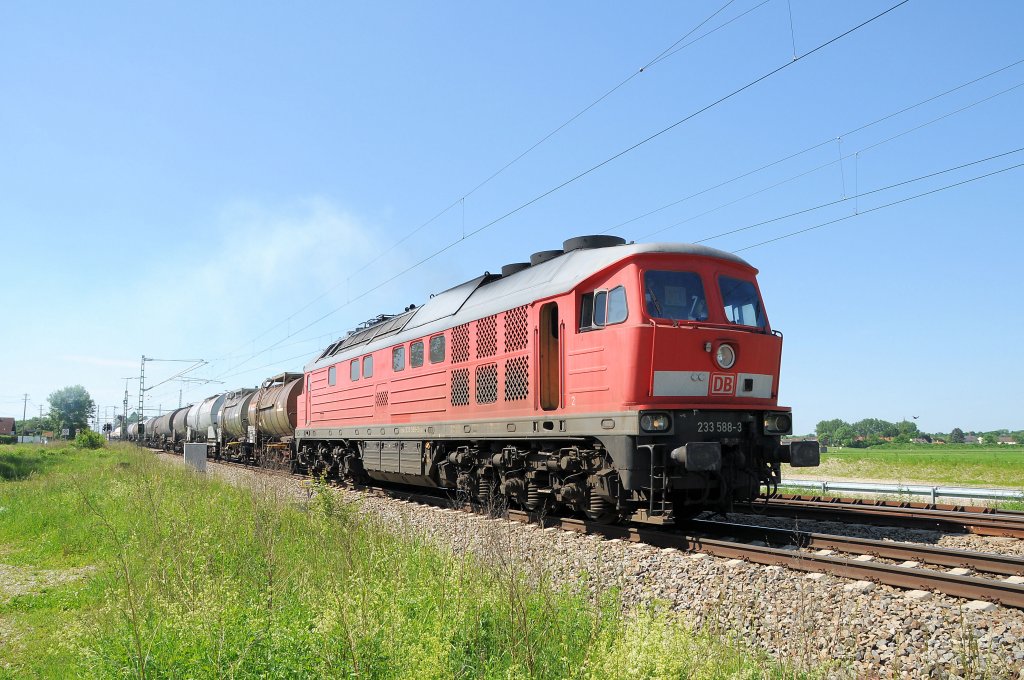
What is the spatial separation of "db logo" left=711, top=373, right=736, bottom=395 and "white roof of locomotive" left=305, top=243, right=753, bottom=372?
5.61ft

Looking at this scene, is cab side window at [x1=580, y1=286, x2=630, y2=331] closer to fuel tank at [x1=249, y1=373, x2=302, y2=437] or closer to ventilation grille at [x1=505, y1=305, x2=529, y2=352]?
ventilation grille at [x1=505, y1=305, x2=529, y2=352]

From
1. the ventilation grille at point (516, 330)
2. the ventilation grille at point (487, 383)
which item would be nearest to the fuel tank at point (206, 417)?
the ventilation grille at point (487, 383)

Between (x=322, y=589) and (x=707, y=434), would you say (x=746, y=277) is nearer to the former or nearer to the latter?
(x=707, y=434)

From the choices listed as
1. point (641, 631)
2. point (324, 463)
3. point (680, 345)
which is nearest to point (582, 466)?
point (680, 345)

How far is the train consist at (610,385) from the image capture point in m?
8.81

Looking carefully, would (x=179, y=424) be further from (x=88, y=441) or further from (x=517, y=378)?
(x=517, y=378)

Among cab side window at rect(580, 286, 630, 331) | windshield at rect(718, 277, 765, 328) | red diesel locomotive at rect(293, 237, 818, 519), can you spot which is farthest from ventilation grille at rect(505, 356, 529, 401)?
windshield at rect(718, 277, 765, 328)

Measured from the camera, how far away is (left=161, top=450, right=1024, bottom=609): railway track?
6211 millimetres

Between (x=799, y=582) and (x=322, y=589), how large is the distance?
439 cm

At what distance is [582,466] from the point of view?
31.8ft

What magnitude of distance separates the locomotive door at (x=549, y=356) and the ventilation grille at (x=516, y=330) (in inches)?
15.6

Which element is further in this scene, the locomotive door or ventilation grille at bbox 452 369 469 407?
ventilation grille at bbox 452 369 469 407

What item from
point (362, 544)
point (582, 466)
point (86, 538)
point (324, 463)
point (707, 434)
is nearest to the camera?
point (362, 544)

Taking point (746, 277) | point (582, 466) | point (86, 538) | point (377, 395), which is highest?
point (746, 277)
